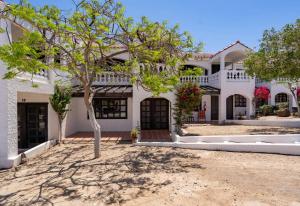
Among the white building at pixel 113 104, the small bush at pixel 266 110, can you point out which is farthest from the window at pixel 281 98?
the small bush at pixel 266 110

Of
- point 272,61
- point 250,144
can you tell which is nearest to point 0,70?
point 250,144

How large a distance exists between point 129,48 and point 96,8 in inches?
78.5

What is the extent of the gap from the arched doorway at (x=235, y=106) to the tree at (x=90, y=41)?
42.3 feet

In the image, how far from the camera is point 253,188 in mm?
6688

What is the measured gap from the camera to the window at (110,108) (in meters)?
17.5

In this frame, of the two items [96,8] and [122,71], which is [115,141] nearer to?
[122,71]

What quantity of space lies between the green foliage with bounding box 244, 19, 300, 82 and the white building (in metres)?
4.17

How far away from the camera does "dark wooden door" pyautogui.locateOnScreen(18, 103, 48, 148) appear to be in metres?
13.2

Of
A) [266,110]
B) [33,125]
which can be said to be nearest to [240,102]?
[266,110]

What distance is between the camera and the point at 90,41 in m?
9.16

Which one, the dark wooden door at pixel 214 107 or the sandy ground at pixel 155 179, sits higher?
the dark wooden door at pixel 214 107

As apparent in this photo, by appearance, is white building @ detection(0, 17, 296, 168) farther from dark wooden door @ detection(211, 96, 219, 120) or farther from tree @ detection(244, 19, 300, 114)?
tree @ detection(244, 19, 300, 114)

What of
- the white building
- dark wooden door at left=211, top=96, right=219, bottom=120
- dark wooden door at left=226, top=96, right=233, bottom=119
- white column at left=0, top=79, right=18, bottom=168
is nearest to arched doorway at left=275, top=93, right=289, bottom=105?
the white building

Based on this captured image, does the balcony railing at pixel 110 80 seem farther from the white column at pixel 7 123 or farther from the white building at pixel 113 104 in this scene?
the white column at pixel 7 123
